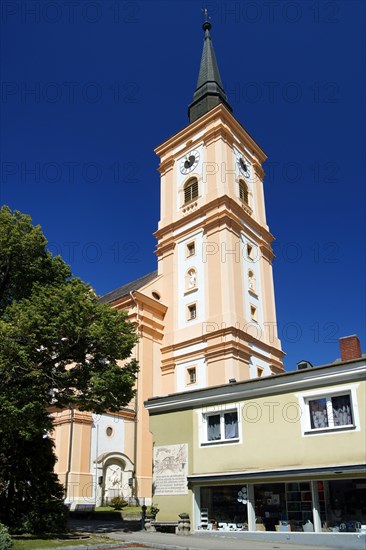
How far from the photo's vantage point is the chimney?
1967cm

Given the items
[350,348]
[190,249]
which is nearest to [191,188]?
[190,249]

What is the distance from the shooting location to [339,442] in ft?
49.8

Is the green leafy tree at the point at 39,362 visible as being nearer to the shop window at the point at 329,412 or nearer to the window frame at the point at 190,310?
the shop window at the point at 329,412

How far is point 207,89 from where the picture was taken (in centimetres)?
4872

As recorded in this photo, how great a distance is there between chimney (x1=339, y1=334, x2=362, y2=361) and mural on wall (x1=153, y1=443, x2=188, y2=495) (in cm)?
723

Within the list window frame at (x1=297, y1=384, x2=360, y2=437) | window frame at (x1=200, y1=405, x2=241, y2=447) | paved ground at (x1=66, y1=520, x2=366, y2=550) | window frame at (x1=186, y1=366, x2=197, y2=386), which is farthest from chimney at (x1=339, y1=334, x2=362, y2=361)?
window frame at (x1=186, y1=366, x2=197, y2=386)

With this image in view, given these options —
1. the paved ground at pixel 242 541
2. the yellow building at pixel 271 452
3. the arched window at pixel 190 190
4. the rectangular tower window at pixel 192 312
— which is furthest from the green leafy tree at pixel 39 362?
the arched window at pixel 190 190

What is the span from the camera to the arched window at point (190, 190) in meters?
42.1

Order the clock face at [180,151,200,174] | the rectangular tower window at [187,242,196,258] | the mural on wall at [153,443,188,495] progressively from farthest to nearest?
the clock face at [180,151,200,174], the rectangular tower window at [187,242,196,258], the mural on wall at [153,443,188,495]

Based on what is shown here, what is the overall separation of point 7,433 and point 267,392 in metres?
9.61

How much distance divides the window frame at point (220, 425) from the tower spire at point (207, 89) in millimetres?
33607

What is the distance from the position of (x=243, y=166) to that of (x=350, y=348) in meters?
27.6

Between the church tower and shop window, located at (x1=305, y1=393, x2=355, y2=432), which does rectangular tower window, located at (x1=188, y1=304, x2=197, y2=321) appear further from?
shop window, located at (x1=305, y1=393, x2=355, y2=432)

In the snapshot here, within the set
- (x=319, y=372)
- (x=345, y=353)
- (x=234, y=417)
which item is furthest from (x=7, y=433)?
(x=345, y=353)
